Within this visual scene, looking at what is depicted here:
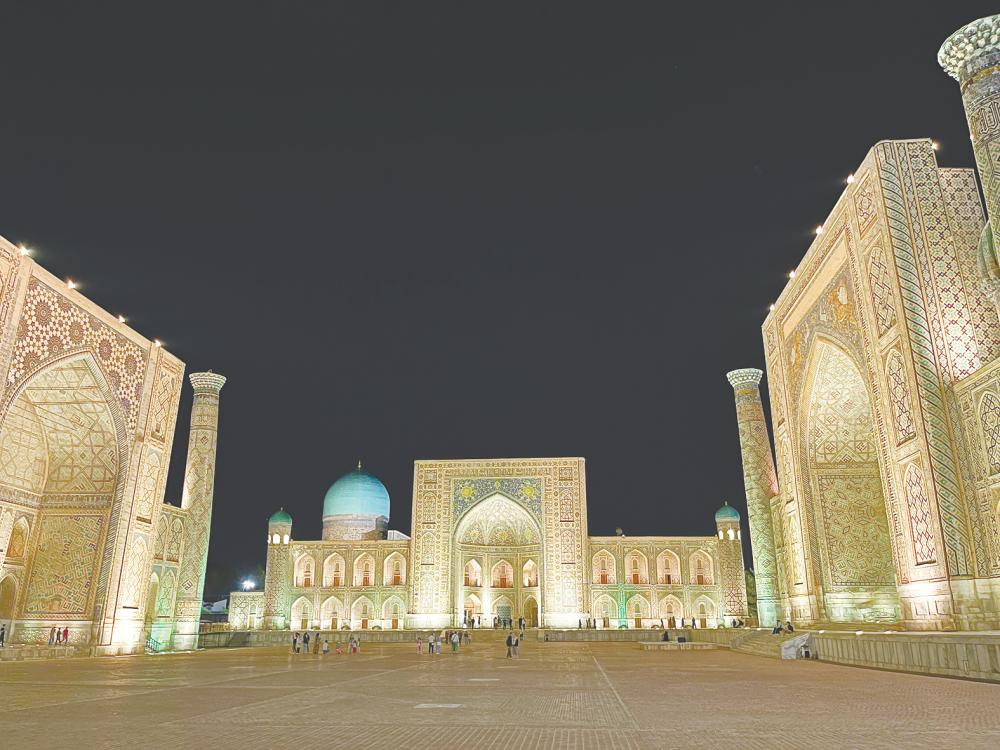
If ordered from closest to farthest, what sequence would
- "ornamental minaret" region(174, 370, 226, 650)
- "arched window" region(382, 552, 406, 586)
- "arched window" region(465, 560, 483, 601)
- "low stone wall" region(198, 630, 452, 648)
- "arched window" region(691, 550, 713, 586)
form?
1. "ornamental minaret" region(174, 370, 226, 650)
2. "low stone wall" region(198, 630, 452, 648)
3. "arched window" region(691, 550, 713, 586)
4. "arched window" region(382, 552, 406, 586)
5. "arched window" region(465, 560, 483, 601)

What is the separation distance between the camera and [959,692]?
24.1 ft

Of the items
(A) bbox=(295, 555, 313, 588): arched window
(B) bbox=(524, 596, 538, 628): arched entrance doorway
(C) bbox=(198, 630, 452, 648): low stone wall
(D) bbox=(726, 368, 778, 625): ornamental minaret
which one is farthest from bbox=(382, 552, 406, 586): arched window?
(D) bbox=(726, 368, 778, 625): ornamental minaret

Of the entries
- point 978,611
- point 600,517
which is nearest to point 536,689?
point 978,611

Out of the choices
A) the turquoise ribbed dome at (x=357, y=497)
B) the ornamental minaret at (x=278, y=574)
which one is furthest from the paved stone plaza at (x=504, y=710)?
the turquoise ribbed dome at (x=357, y=497)

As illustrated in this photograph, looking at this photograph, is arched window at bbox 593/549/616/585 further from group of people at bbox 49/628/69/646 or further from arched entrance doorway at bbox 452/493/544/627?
group of people at bbox 49/628/69/646

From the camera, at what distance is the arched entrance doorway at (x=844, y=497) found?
55.3ft

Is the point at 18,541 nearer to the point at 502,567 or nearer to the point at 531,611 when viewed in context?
the point at 502,567

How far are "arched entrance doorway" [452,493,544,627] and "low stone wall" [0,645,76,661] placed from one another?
20.1 m

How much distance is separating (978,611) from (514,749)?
9.57 m

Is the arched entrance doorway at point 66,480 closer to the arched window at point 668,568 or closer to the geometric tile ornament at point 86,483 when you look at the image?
the geometric tile ornament at point 86,483

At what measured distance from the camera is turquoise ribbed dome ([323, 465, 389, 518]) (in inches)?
1542

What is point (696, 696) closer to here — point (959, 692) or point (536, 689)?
point (536, 689)

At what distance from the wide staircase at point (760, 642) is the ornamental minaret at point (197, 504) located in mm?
16345

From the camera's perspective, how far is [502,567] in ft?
118
